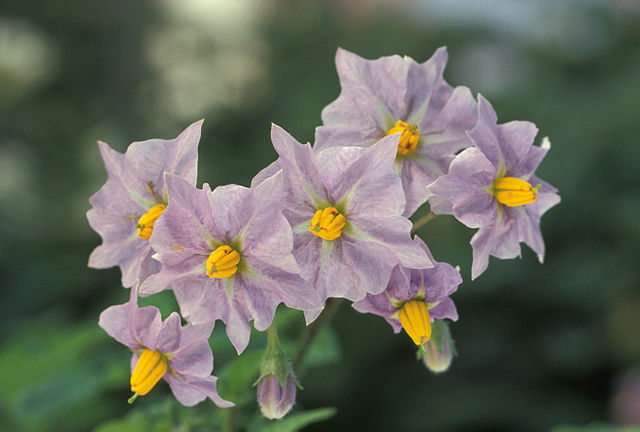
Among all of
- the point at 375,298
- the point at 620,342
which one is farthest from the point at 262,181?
the point at 620,342

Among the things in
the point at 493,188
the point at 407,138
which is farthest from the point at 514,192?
the point at 407,138

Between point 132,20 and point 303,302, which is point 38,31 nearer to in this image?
point 132,20

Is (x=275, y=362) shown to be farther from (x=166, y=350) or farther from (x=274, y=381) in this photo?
(x=166, y=350)

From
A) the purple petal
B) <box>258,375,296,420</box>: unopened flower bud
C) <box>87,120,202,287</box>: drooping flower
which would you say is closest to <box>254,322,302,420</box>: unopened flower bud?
<box>258,375,296,420</box>: unopened flower bud

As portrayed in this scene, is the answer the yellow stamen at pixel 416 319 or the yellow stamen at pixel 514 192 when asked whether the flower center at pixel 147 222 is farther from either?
the yellow stamen at pixel 514 192

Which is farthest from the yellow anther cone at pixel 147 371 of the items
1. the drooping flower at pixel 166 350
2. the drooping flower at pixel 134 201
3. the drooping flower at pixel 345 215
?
the drooping flower at pixel 345 215

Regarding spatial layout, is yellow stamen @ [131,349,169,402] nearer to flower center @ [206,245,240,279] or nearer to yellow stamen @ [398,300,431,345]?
flower center @ [206,245,240,279]
